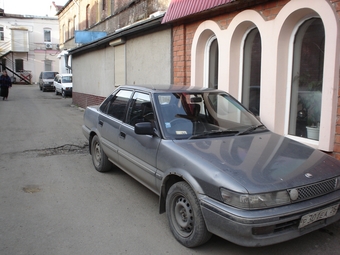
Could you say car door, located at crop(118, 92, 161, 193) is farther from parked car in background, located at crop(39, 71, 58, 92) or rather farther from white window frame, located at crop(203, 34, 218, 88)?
parked car in background, located at crop(39, 71, 58, 92)

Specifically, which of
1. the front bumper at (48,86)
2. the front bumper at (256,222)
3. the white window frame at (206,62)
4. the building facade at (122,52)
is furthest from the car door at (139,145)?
the front bumper at (48,86)

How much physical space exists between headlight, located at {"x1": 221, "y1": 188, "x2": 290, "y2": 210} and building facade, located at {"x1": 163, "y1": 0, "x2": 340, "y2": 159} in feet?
8.05

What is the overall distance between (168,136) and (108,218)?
1.29 metres

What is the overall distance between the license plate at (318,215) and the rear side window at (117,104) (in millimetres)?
3011

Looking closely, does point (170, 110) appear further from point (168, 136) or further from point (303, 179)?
point (303, 179)

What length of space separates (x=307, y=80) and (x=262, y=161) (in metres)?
3.07

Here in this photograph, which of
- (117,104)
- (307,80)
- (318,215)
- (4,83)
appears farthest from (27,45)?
(318,215)

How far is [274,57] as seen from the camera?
5910 mm

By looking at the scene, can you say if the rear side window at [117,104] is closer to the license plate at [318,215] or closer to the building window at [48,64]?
the license plate at [318,215]

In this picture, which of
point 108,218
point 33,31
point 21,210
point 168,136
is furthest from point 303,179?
point 33,31

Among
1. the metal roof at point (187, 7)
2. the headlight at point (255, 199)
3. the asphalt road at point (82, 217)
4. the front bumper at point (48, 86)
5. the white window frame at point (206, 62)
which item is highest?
the metal roof at point (187, 7)

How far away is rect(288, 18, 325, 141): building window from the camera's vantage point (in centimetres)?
561

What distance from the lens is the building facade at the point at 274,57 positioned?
4973mm

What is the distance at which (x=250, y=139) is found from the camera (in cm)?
405
